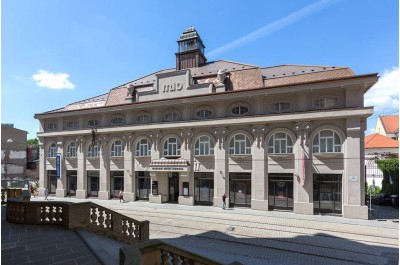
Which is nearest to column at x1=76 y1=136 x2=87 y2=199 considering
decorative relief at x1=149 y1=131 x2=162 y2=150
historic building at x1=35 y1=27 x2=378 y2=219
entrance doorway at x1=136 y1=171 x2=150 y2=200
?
historic building at x1=35 y1=27 x2=378 y2=219

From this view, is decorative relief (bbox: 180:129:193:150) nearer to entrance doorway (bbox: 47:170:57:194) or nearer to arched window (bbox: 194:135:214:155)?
arched window (bbox: 194:135:214:155)

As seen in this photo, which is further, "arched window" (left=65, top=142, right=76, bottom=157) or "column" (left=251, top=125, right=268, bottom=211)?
"arched window" (left=65, top=142, right=76, bottom=157)

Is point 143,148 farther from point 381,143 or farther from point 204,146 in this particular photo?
point 381,143

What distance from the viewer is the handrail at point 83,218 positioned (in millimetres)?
9875

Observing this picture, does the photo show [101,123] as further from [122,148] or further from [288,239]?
[288,239]

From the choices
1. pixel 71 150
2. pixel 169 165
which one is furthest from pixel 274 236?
pixel 71 150

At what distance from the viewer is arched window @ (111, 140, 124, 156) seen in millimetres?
28172

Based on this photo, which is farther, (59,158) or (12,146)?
(12,146)

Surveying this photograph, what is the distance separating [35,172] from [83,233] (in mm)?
48502

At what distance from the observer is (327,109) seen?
2036 cm

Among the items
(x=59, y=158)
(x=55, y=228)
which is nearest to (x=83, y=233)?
(x=55, y=228)

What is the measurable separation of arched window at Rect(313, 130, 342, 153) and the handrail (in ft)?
56.0

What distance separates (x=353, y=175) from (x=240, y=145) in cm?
979

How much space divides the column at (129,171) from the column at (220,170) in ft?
32.7
